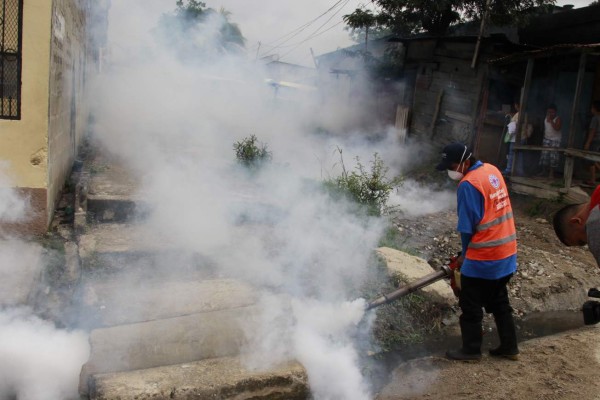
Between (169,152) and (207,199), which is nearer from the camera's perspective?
(207,199)

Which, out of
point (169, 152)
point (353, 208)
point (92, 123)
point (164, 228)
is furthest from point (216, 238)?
point (92, 123)

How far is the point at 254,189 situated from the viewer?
7.12 metres

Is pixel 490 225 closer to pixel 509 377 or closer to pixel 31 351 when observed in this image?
pixel 509 377

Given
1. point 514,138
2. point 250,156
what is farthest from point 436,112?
point 250,156

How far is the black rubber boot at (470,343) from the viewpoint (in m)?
3.88

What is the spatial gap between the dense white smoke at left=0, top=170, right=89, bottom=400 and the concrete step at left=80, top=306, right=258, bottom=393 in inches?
6.8

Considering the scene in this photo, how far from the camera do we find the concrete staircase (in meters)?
3.15

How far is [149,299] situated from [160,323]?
21.5 inches

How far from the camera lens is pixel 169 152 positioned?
9195 mm

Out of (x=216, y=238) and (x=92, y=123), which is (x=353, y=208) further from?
(x=92, y=123)

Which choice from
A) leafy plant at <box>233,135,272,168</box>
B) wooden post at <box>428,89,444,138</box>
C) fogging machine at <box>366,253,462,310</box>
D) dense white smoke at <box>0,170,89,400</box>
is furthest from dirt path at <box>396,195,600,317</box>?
wooden post at <box>428,89,444,138</box>

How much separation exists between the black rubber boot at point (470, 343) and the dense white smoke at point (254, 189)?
83 cm

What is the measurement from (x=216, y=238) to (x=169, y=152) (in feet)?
14.0

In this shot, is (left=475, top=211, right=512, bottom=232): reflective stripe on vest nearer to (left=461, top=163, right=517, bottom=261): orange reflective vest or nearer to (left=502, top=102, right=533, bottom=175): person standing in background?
(left=461, top=163, right=517, bottom=261): orange reflective vest
